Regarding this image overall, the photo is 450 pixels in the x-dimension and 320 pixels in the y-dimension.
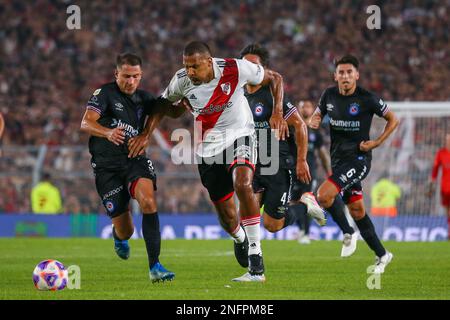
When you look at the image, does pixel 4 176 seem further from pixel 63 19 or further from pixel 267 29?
pixel 267 29

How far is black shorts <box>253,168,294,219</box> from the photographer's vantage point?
38.4 feet

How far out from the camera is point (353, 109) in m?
11.6

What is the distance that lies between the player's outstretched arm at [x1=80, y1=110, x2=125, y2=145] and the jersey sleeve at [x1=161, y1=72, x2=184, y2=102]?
64 cm

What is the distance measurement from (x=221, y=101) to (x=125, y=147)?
5.14ft

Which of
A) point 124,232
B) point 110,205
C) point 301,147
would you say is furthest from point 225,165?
point 124,232

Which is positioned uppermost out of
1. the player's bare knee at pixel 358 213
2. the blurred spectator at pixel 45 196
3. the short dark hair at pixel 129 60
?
the short dark hair at pixel 129 60

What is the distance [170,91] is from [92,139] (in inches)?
54.9

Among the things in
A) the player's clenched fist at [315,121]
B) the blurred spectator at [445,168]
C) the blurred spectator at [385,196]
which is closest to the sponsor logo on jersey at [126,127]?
the player's clenched fist at [315,121]

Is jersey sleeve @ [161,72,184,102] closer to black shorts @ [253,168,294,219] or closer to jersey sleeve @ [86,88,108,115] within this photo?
jersey sleeve @ [86,88,108,115]

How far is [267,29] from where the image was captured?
93.3 ft

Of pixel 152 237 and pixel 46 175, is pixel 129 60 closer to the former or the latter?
pixel 152 237

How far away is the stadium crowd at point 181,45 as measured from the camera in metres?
25.7

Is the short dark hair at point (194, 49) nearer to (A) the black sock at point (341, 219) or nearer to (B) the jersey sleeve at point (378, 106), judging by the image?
(B) the jersey sleeve at point (378, 106)

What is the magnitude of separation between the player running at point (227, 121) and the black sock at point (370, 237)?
6.28 feet
